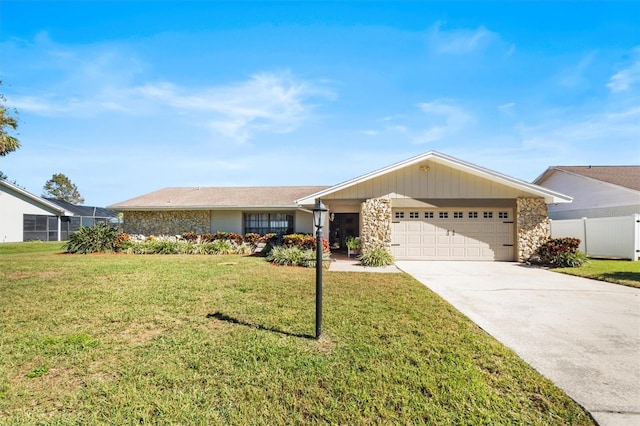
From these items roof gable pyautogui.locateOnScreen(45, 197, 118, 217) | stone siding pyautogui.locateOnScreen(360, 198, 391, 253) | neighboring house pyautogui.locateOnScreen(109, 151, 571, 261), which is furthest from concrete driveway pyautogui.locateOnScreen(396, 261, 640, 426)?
roof gable pyautogui.locateOnScreen(45, 197, 118, 217)

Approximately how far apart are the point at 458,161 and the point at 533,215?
4022 mm

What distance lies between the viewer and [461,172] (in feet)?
43.7

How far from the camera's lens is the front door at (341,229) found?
691 inches

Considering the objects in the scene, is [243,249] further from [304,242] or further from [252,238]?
[304,242]

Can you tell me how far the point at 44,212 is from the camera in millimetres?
23609

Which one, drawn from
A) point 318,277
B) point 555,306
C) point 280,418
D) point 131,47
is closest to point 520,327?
point 555,306

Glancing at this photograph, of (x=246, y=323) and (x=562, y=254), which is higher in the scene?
(x=562, y=254)

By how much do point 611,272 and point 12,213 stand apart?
33.0 m

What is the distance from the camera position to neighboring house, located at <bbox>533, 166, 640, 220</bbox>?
1630cm

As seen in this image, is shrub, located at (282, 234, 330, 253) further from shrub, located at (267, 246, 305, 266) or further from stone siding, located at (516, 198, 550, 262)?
stone siding, located at (516, 198, 550, 262)

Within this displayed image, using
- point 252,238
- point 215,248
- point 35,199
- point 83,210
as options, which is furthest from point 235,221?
point 83,210

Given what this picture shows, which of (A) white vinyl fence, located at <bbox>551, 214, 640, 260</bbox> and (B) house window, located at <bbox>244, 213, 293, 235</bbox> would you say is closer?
→ (A) white vinyl fence, located at <bbox>551, 214, 640, 260</bbox>

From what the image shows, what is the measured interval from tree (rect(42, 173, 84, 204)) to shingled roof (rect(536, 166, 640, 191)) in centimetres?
6484

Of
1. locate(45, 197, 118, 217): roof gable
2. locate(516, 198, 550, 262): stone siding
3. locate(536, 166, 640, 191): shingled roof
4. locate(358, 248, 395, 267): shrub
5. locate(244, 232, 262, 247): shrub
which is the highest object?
locate(536, 166, 640, 191): shingled roof
